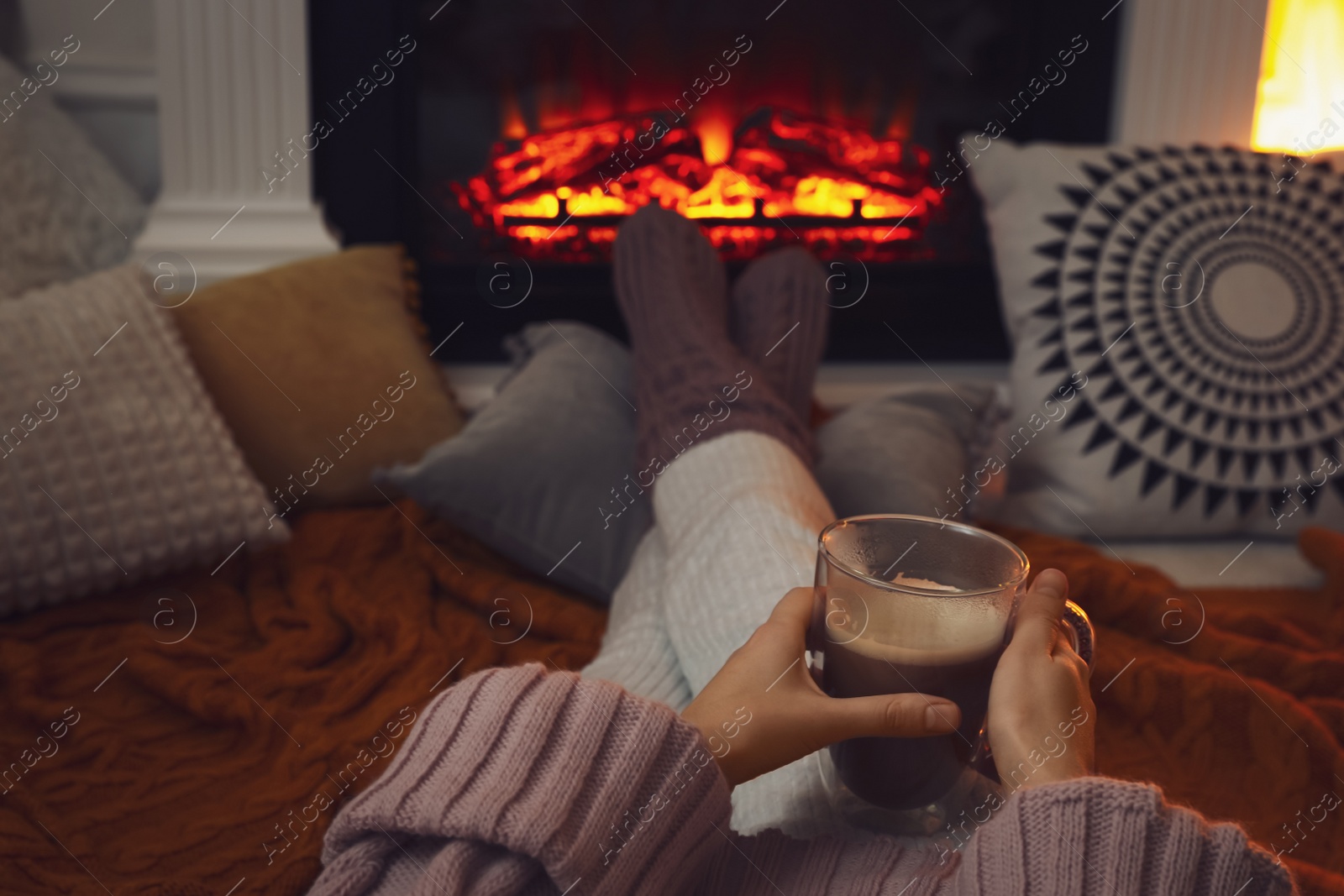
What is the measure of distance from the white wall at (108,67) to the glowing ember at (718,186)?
0.43 metres

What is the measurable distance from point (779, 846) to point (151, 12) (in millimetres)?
1373

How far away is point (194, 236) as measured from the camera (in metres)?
1.25

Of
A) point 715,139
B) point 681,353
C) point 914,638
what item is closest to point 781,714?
point 914,638

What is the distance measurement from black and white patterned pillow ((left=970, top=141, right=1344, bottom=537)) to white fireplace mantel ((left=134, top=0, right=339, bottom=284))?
0.92 m

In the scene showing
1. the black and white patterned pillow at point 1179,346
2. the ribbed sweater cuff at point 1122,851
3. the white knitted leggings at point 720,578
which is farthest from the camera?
the black and white patterned pillow at point 1179,346

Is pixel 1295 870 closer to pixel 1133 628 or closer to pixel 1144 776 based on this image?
pixel 1144 776

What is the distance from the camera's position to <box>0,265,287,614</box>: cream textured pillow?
2.39 feet

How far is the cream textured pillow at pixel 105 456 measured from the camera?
728 mm

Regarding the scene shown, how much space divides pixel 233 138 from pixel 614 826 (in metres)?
1.18

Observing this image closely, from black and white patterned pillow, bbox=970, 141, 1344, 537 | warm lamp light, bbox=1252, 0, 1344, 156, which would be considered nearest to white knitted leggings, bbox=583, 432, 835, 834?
black and white patterned pillow, bbox=970, 141, 1344, 537

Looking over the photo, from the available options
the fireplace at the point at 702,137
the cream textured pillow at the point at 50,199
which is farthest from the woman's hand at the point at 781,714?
the fireplace at the point at 702,137

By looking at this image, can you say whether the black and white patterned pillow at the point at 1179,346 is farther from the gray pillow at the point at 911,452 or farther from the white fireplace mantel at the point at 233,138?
the white fireplace mantel at the point at 233,138

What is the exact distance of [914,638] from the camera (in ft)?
1.39

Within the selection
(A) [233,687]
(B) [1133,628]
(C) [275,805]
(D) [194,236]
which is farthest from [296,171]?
(B) [1133,628]
